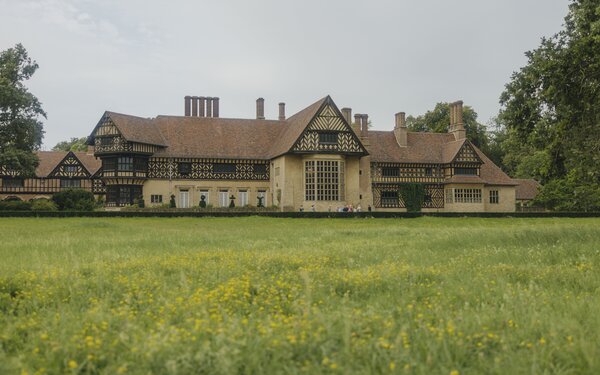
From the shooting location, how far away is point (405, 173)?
185 ft

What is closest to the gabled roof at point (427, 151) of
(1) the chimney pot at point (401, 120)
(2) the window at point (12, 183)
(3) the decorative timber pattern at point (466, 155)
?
(3) the decorative timber pattern at point (466, 155)

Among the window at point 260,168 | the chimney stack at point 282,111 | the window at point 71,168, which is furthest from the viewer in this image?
the window at point 71,168

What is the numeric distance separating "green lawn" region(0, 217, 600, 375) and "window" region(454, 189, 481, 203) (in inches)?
1802

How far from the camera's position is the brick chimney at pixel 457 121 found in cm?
5847

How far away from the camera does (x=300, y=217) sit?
127 feet

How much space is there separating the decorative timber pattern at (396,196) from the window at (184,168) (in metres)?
18.5

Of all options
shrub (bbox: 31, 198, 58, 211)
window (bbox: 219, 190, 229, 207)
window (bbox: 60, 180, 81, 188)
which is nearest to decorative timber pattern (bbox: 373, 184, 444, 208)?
window (bbox: 219, 190, 229, 207)

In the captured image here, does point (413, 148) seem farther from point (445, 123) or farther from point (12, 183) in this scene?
point (12, 183)

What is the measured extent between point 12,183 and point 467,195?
51.6 meters

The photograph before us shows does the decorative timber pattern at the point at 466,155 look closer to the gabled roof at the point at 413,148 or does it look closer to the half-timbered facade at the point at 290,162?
the half-timbered facade at the point at 290,162

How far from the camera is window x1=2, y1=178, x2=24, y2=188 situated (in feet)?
209

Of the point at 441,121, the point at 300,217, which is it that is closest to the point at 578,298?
the point at 300,217

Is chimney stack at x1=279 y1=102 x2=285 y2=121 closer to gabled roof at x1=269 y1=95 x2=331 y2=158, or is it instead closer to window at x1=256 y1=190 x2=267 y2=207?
gabled roof at x1=269 y1=95 x2=331 y2=158

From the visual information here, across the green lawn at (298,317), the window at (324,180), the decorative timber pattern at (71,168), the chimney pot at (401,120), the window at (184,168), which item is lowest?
the green lawn at (298,317)
